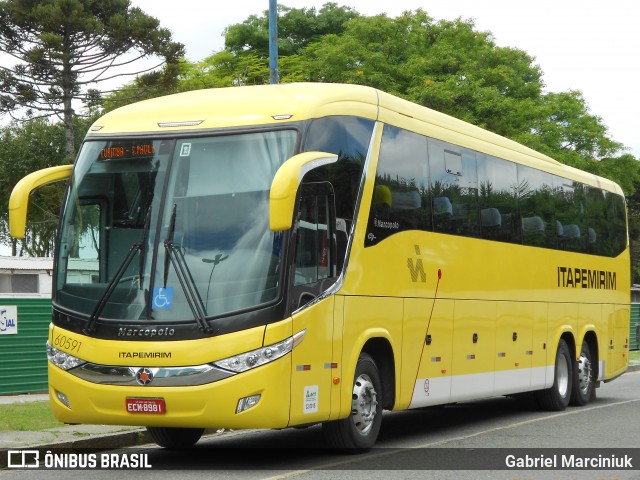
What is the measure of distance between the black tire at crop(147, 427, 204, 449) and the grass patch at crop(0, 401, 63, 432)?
1.64 meters

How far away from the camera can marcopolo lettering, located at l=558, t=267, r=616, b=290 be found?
1894cm

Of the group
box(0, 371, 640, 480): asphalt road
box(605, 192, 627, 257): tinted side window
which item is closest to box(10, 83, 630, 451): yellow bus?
box(0, 371, 640, 480): asphalt road

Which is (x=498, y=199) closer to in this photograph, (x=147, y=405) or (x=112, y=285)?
(x=112, y=285)

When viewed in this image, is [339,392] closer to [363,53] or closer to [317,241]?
[317,241]

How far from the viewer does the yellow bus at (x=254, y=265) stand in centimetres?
1048

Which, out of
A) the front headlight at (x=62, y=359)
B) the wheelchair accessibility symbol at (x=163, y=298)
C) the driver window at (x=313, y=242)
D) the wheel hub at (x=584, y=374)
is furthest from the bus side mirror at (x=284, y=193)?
the wheel hub at (x=584, y=374)

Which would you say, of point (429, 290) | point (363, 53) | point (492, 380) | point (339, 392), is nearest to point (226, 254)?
point (339, 392)

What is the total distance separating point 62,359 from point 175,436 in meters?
2.21

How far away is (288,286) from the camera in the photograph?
10672mm

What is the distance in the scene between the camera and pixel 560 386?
61.8ft

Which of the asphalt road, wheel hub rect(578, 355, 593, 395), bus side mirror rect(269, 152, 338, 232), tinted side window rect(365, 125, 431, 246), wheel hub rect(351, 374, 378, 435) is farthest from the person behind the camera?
wheel hub rect(578, 355, 593, 395)

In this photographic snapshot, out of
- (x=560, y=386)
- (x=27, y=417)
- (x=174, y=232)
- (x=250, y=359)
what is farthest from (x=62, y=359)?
(x=560, y=386)

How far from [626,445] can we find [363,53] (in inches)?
1443

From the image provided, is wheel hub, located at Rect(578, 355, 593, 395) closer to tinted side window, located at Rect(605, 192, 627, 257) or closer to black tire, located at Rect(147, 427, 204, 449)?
tinted side window, located at Rect(605, 192, 627, 257)
